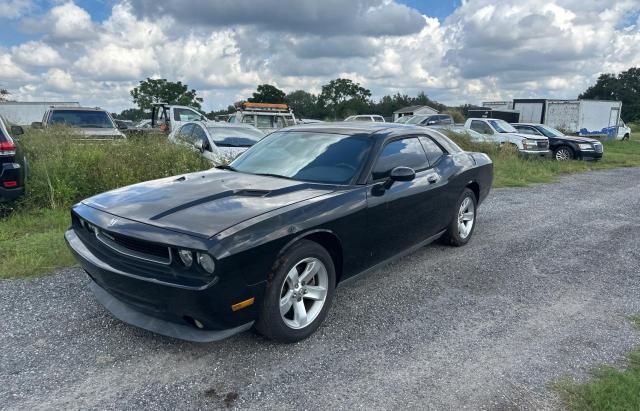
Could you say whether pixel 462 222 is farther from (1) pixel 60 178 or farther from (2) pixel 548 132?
(2) pixel 548 132

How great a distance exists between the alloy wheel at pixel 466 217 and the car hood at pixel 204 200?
253cm

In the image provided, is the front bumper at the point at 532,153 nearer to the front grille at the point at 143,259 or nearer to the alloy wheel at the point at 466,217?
the alloy wheel at the point at 466,217

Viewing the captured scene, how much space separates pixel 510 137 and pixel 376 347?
15.2 meters

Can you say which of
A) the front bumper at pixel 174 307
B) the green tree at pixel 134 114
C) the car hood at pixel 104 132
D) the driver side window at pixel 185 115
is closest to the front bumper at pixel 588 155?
the driver side window at pixel 185 115

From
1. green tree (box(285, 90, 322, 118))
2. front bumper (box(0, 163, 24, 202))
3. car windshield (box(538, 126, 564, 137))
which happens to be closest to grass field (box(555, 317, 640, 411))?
front bumper (box(0, 163, 24, 202))

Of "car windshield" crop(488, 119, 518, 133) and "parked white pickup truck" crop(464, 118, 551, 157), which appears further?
"car windshield" crop(488, 119, 518, 133)

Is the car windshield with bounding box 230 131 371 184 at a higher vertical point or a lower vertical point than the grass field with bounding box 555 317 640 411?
higher

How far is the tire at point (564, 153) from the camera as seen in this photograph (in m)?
17.2

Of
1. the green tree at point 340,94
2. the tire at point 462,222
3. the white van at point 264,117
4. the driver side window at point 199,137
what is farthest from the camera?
the green tree at point 340,94

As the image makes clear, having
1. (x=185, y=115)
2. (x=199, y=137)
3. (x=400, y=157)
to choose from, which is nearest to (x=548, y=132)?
(x=185, y=115)

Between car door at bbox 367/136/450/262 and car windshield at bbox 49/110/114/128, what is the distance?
9.80 m

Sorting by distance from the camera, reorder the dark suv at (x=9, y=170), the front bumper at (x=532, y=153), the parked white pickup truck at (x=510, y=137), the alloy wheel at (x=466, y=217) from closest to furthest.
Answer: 1. the alloy wheel at (x=466, y=217)
2. the dark suv at (x=9, y=170)
3. the front bumper at (x=532, y=153)
4. the parked white pickup truck at (x=510, y=137)

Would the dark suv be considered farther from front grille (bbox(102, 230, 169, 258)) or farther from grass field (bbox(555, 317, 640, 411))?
grass field (bbox(555, 317, 640, 411))

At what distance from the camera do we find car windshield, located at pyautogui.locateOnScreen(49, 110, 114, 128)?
11781 millimetres
